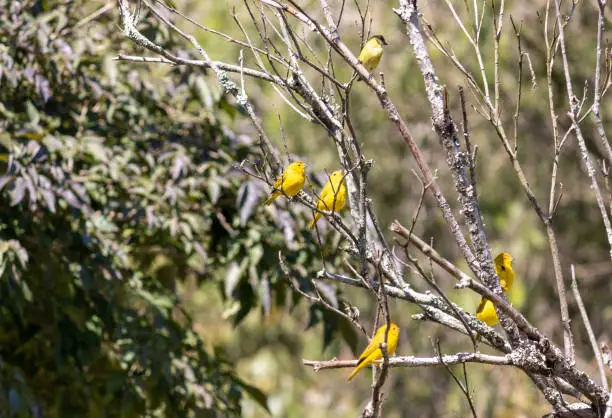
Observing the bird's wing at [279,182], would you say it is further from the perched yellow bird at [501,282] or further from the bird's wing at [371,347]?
the perched yellow bird at [501,282]

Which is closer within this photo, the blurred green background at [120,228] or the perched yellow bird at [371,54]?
the perched yellow bird at [371,54]

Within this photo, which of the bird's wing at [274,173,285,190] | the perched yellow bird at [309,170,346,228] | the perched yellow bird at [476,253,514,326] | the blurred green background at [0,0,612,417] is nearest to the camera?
the bird's wing at [274,173,285,190]

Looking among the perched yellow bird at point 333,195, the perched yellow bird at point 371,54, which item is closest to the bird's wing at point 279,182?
the perched yellow bird at point 333,195

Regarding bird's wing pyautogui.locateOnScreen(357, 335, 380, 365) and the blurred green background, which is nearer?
bird's wing pyautogui.locateOnScreen(357, 335, 380, 365)

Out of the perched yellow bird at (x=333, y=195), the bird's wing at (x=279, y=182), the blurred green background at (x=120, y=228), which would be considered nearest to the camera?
the bird's wing at (x=279, y=182)

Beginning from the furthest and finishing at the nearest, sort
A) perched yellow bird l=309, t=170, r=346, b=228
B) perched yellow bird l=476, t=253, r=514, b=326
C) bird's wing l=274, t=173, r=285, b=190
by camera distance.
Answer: perched yellow bird l=309, t=170, r=346, b=228
perched yellow bird l=476, t=253, r=514, b=326
bird's wing l=274, t=173, r=285, b=190

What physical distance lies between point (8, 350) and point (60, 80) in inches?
46.1

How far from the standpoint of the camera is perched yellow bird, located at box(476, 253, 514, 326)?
9.24ft

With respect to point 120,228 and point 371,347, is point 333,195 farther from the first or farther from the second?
point 120,228

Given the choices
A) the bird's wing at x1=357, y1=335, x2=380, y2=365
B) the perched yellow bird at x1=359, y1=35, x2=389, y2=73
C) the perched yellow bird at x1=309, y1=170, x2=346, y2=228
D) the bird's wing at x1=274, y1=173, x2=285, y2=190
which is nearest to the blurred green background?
the perched yellow bird at x1=359, y1=35, x2=389, y2=73

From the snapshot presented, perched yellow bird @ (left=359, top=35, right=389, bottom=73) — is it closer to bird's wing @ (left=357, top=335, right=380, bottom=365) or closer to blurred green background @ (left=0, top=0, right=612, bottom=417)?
blurred green background @ (left=0, top=0, right=612, bottom=417)

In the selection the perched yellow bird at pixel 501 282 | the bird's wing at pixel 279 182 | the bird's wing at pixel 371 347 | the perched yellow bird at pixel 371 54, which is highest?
the perched yellow bird at pixel 371 54

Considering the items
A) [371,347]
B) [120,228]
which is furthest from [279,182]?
[120,228]

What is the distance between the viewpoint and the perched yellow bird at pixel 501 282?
2816 millimetres
